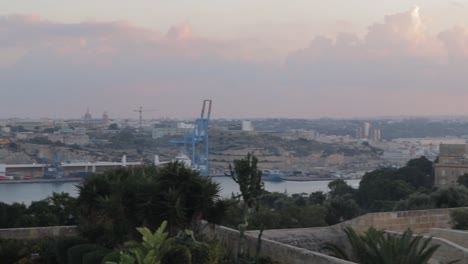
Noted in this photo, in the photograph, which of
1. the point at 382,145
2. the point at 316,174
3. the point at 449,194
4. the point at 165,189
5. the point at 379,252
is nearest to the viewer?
Result: the point at 379,252

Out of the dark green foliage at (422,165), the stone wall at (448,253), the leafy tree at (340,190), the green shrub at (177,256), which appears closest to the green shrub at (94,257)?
the green shrub at (177,256)

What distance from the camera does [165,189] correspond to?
364 inches

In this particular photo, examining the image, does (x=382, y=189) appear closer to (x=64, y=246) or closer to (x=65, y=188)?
(x=64, y=246)

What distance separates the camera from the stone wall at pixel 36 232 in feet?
35.2

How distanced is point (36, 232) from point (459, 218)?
22.5 feet

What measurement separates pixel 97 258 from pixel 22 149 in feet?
357

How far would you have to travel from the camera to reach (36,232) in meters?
10.9

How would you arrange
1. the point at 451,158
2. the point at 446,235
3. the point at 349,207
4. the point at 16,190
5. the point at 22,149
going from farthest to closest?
the point at 22,149 → the point at 16,190 → the point at 451,158 → the point at 349,207 → the point at 446,235

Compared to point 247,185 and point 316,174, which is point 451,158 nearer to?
point 316,174

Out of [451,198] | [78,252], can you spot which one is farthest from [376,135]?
[78,252]

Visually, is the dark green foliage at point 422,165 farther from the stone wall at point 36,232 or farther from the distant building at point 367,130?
the distant building at point 367,130

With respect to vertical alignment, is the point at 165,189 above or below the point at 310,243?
above

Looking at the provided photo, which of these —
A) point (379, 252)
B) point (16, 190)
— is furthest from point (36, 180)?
point (379, 252)

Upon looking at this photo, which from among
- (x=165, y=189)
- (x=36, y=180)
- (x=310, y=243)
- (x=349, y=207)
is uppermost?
(x=165, y=189)
